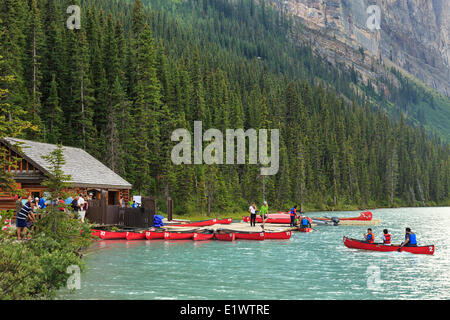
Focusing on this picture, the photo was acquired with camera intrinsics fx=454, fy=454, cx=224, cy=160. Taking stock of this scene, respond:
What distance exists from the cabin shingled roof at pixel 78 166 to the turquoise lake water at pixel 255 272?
5659mm

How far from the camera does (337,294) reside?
1814 cm

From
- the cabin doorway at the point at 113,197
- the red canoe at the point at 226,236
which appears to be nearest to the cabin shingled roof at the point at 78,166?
the cabin doorway at the point at 113,197

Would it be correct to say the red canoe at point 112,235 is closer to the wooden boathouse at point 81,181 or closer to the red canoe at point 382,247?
the wooden boathouse at point 81,181

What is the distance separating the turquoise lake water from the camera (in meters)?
18.1

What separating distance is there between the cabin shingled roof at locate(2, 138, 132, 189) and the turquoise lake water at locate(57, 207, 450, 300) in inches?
223

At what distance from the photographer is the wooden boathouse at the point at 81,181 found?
3503 cm

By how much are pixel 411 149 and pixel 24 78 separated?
146 metres

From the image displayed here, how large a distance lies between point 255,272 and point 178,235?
15.6 meters

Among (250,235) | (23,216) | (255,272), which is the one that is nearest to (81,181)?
(23,216)

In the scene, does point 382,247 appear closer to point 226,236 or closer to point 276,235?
point 276,235

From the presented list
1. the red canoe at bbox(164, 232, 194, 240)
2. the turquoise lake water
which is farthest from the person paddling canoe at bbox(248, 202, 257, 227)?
the red canoe at bbox(164, 232, 194, 240)

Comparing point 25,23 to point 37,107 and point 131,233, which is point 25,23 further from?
point 131,233

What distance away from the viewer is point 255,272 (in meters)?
23.2
